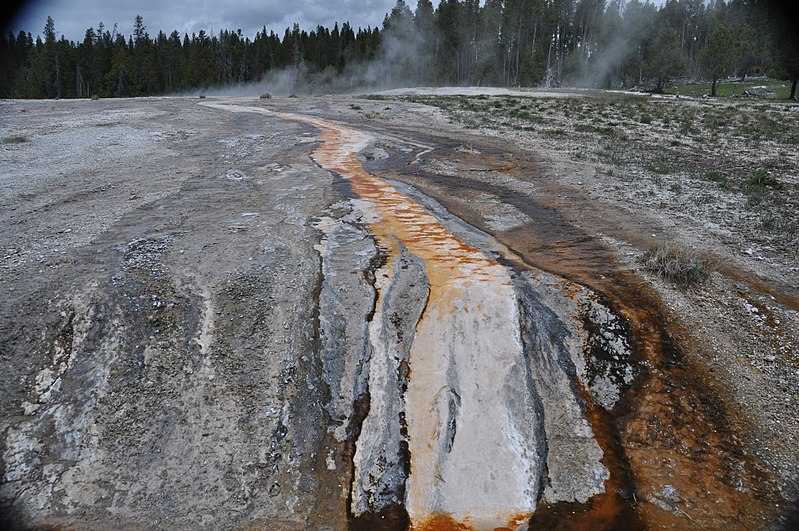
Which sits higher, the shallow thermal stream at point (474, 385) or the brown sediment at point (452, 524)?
the shallow thermal stream at point (474, 385)

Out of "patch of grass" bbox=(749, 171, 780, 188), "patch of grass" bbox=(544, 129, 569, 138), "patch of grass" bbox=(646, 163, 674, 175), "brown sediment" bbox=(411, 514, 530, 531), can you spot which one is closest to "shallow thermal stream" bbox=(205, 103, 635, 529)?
"brown sediment" bbox=(411, 514, 530, 531)

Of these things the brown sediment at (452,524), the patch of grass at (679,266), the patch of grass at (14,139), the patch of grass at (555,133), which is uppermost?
the patch of grass at (555,133)

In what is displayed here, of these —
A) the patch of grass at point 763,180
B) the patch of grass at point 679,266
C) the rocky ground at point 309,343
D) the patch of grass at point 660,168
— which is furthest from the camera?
the patch of grass at point 660,168

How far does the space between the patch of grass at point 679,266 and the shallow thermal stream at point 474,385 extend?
3.53 ft

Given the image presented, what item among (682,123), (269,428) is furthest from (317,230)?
(682,123)

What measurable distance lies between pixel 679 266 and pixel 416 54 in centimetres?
6636

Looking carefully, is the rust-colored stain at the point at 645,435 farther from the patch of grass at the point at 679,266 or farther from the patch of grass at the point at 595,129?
the patch of grass at the point at 595,129

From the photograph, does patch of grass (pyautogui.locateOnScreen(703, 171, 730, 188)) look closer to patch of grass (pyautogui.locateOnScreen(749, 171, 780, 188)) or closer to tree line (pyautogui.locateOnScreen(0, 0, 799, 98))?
patch of grass (pyautogui.locateOnScreen(749, 171, 780, 188))

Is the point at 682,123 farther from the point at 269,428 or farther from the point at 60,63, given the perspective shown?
the point at 60,63

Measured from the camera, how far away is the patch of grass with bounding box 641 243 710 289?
5480 millimetres

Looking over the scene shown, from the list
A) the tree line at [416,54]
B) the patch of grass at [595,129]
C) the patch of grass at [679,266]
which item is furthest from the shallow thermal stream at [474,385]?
the tree line at [416,54]

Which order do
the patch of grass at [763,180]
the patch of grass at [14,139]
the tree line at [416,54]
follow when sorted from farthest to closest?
the tree line at [416,54] → the patch of grass at [14,139] → the patch of grass at [763,180]

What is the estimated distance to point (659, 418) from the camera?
401 centimetres

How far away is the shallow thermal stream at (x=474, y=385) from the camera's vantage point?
11.4ft
